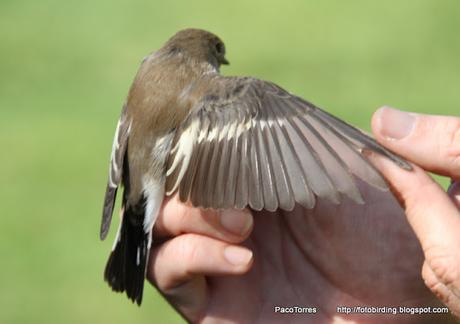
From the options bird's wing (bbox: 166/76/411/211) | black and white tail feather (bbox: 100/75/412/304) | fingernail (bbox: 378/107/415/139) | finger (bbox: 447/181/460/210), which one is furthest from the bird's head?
finger (bbox: 447/181/460/210)

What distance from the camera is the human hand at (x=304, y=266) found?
12.2 ft

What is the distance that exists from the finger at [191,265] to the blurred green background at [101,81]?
134 inches

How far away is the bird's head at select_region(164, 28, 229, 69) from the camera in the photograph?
4.55 meters

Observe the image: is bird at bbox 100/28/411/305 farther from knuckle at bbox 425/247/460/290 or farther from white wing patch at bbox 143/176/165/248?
knuckle at bbox 425/247/460/290

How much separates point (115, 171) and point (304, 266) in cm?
92

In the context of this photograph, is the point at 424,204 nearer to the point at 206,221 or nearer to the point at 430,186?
the point at 430,186

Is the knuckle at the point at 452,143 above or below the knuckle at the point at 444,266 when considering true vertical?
above

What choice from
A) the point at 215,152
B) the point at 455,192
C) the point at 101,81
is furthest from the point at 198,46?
the point at 101,81

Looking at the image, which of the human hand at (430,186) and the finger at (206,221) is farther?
the finger at (206,221)

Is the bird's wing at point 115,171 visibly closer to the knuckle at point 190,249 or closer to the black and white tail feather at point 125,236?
the black and white tail feather at point 125,236

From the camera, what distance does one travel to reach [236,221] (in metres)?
3.56

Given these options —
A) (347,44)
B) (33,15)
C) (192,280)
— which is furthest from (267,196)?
(33,15)

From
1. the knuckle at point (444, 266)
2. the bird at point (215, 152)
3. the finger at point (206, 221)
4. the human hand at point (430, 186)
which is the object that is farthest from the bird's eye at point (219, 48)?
the knuckle at point (444, 266)

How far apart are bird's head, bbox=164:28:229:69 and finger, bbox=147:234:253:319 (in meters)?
1.14
